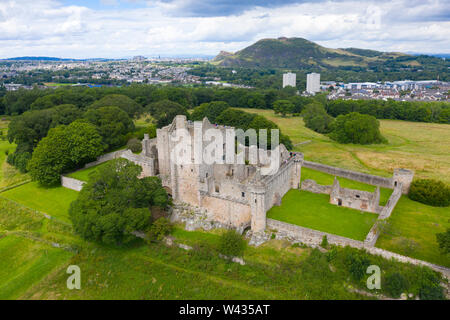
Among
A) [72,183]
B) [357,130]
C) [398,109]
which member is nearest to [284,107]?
[357,130]

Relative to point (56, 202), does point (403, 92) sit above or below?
above

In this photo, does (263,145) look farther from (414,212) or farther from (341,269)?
(341,269)

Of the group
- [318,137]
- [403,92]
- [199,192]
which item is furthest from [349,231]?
[403,92]

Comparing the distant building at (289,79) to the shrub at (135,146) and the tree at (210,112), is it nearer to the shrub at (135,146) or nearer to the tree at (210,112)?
the tree at (210,112)

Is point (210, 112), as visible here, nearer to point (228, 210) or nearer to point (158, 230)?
point (228, 210)

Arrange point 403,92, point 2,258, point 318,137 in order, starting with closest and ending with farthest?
point 2,258 < point 318,137 < point 403,92

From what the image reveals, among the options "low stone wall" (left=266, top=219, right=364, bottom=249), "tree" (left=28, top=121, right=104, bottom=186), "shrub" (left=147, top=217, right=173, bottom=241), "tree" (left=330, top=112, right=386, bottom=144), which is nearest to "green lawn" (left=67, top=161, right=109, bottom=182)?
"tree" (left=28, top=121, right=104, bottom=186)
